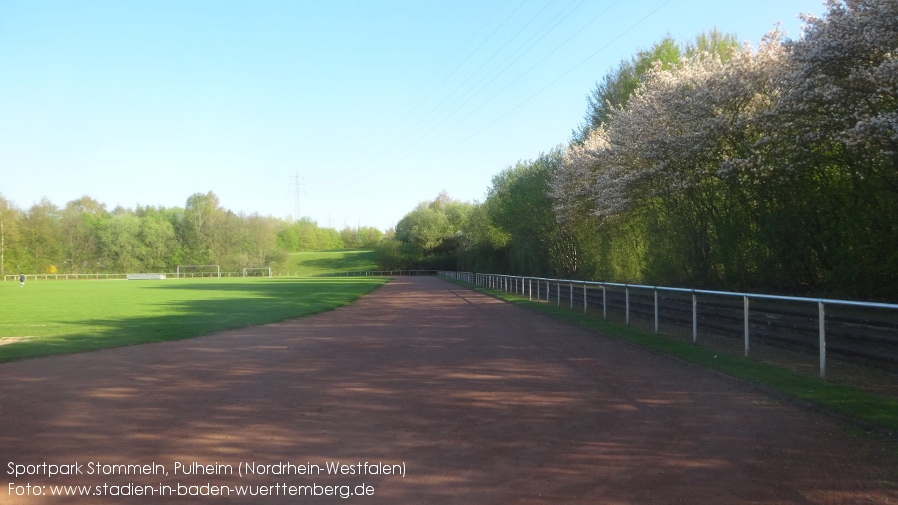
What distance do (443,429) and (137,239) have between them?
10711 centimetres

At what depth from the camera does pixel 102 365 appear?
37.6 feet

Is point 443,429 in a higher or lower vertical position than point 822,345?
lower

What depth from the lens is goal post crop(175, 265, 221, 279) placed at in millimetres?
106125

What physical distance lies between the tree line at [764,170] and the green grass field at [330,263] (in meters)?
91.1

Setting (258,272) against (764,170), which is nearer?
(764,170)

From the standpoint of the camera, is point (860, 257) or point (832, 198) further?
point (832, 198)

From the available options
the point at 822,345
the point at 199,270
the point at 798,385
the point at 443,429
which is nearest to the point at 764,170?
the point at 822,345

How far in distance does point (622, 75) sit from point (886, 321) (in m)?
32.1

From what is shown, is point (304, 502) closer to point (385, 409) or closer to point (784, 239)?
point (385, 409)

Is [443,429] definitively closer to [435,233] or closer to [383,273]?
[435,233]

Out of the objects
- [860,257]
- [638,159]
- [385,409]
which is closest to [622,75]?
[638,159]

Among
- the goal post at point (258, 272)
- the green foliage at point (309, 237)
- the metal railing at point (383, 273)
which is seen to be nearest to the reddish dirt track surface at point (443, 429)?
the metal railing at point (383, 273)

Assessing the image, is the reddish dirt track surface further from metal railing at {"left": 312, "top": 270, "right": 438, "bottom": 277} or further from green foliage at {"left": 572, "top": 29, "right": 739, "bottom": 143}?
metal railing at {"left": 312, "top": 270, "right": 438, "bottom": 277}

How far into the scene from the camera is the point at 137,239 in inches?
4060
